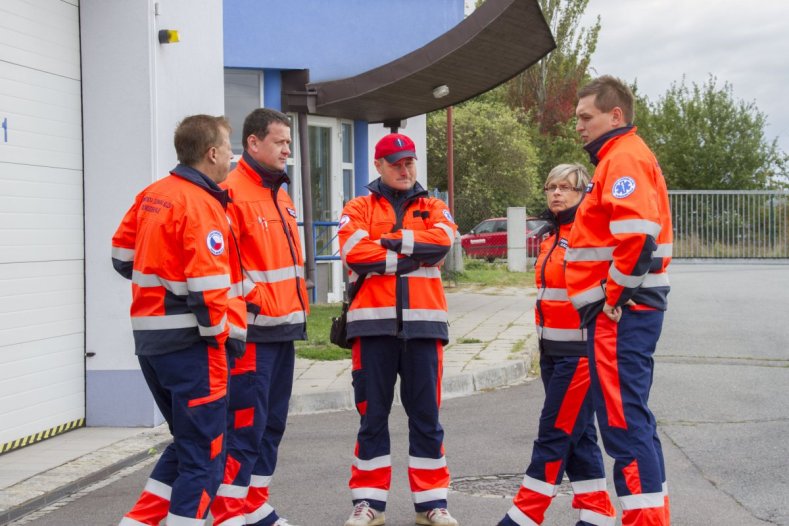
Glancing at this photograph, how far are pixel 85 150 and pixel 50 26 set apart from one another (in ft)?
3.29

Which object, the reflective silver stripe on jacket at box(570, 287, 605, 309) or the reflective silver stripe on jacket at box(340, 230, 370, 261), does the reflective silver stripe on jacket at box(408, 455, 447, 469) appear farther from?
the reflective silver stripe on jacket at box(570, 287, 605, 309)

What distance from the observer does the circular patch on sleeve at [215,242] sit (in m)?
4.77

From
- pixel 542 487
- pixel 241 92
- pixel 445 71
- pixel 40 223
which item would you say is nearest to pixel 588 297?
pixel 542 487

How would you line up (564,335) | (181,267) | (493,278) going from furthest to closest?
(493,278)
(564,335)
(181,267)

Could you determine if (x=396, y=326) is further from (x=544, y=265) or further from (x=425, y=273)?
(x=544, y=265)

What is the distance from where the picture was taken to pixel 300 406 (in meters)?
9.41

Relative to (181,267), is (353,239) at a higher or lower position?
higher

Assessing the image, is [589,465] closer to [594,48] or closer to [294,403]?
[294,403]

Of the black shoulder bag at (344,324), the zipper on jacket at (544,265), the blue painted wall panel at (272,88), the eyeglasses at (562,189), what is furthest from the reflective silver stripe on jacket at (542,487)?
the blue painted wall panel at (272,88)

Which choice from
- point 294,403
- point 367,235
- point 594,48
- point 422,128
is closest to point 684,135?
point 594,48

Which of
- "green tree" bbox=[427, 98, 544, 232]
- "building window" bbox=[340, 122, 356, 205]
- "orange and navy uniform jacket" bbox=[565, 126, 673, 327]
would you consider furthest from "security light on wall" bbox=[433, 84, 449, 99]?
"green tree" bbox=[427, 98, 544, 232]

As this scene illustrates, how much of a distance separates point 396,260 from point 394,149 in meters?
0.63

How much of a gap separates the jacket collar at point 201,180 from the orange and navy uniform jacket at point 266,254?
56 centimetres

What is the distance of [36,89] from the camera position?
7977 mm
